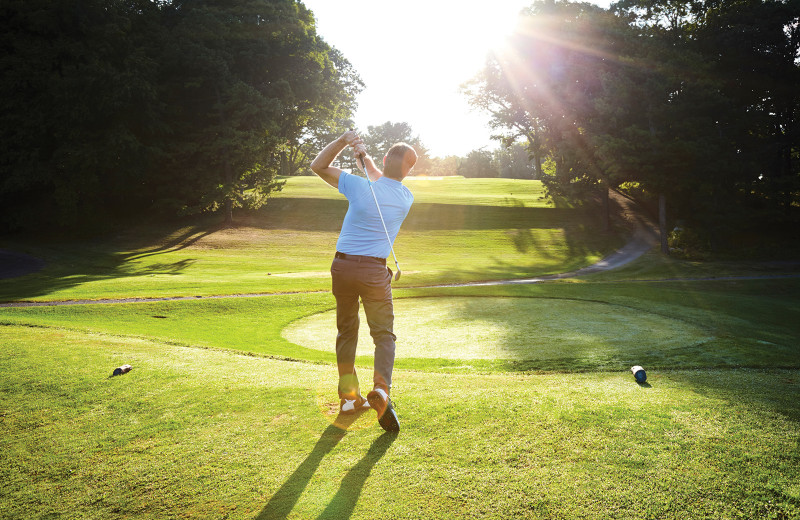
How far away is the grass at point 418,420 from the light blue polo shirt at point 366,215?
1.60 meters

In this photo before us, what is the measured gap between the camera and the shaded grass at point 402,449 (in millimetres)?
3318

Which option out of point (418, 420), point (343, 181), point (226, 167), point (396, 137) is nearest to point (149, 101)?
point (226, 167)

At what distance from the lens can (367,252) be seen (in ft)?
16.8

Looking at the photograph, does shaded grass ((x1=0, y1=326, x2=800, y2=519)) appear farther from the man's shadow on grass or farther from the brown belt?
the brown belt

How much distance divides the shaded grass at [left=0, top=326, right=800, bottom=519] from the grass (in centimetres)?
2

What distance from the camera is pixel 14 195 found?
3697 cm

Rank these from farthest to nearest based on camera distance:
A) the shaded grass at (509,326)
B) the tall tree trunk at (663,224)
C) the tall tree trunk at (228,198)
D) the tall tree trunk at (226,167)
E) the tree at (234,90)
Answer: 1. the tall tree trunk at (228,198)
2. the tall tree trunk at (226,167)
3. the tree at (234,90)
4. the tall tree trunk at (663,224)
5. the shaded grass at (509,326)

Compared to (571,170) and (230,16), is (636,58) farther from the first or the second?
(230,16)

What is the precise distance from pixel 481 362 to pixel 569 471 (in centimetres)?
409

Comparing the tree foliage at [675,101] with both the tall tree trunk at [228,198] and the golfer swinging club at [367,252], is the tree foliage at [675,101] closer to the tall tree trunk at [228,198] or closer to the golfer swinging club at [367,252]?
the tall tree trunk at [228,198]

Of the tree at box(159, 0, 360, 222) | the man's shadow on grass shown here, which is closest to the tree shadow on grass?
the tree at box(159, 0, 360, 222)

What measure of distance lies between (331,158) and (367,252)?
105cm

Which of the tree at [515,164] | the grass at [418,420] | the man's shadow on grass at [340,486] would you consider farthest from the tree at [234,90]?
the tree at [515,164]

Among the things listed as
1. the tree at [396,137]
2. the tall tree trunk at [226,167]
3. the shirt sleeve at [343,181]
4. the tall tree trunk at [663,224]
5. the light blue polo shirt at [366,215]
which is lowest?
the tall tree trunk at [663,224]
